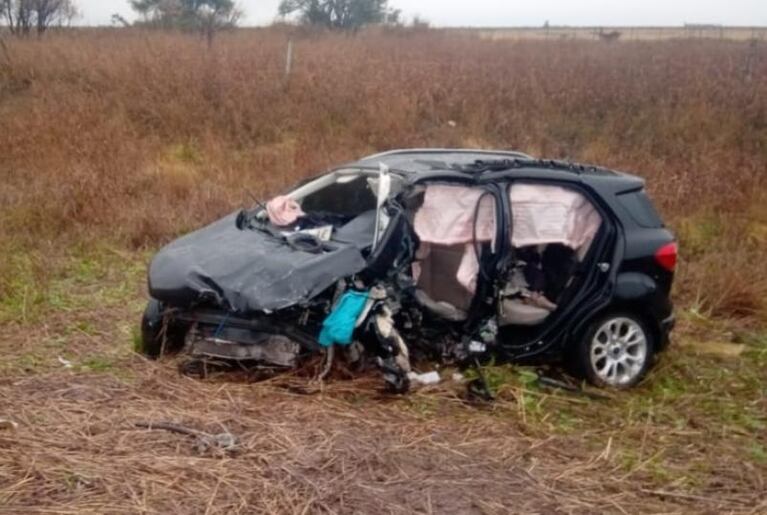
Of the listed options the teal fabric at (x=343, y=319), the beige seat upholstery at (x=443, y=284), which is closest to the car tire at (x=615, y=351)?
the beige seat upholstery at (x=443, y=284)

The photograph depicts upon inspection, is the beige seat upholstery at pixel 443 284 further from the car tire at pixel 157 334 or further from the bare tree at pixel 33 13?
the bare tree at pixel 33 13

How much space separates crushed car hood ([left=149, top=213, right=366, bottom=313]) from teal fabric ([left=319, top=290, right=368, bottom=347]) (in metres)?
0.15

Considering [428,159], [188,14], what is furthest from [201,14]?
[428,159]

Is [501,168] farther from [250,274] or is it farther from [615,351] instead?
[250,274]

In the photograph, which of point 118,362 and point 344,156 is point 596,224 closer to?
point 118,362

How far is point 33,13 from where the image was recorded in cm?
2403

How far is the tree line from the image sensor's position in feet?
77.7

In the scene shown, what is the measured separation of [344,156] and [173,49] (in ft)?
20.1

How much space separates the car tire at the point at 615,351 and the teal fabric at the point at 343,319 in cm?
170

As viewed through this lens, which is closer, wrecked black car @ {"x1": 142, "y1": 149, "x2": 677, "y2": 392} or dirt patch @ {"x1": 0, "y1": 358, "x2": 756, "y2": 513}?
dirt patch @ {"x1": 0, "y1": 358, "x2": 756, "y2": 513}

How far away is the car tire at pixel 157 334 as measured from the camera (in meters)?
6.00

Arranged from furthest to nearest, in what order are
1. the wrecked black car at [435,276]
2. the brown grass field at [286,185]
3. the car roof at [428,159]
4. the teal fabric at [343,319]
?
the car roof at [428,159]
the wrecked black car at [435,276]
the teal fabric at [343,319]
the brown grass field at [286,185]

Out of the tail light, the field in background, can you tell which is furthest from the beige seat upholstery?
the field in background

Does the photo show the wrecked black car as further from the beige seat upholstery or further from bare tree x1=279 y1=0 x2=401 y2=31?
bare tree x1=279 y1=0 x2=401 y2=31
